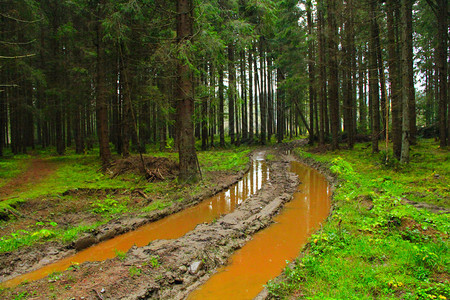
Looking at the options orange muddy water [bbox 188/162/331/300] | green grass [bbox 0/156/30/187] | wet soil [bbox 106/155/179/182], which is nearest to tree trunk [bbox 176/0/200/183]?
wet soil [bbox 106/155/179/182]

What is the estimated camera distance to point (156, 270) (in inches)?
168

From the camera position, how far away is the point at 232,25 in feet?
36.0

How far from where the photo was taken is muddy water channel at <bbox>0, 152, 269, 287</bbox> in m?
4.90

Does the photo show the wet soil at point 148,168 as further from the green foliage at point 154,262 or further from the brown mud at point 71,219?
the green foliage at point 154,262

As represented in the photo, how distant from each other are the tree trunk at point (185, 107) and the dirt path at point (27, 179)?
19.4 feet

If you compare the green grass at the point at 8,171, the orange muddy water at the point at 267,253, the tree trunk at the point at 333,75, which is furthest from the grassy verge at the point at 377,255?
the tree trunk at the point at 333,75

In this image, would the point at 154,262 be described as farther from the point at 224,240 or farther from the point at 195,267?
the point at 224,240

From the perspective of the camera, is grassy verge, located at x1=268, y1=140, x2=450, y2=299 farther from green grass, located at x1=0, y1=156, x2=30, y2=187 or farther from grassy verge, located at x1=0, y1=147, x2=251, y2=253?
green grass, located at x1=0, y1=156, x2=30, y2=187

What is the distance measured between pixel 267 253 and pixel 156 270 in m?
2.37

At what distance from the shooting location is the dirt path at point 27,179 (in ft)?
29.8

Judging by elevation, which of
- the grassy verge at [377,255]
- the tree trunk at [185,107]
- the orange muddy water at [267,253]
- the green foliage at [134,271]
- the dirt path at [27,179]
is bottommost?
the orange muddy water at [267,253]

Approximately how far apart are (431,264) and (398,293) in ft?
3.06

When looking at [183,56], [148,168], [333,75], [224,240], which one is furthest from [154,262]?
[333,75]

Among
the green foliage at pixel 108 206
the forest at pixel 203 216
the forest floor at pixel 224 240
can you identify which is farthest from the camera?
the green foliage at pixel 108 206
